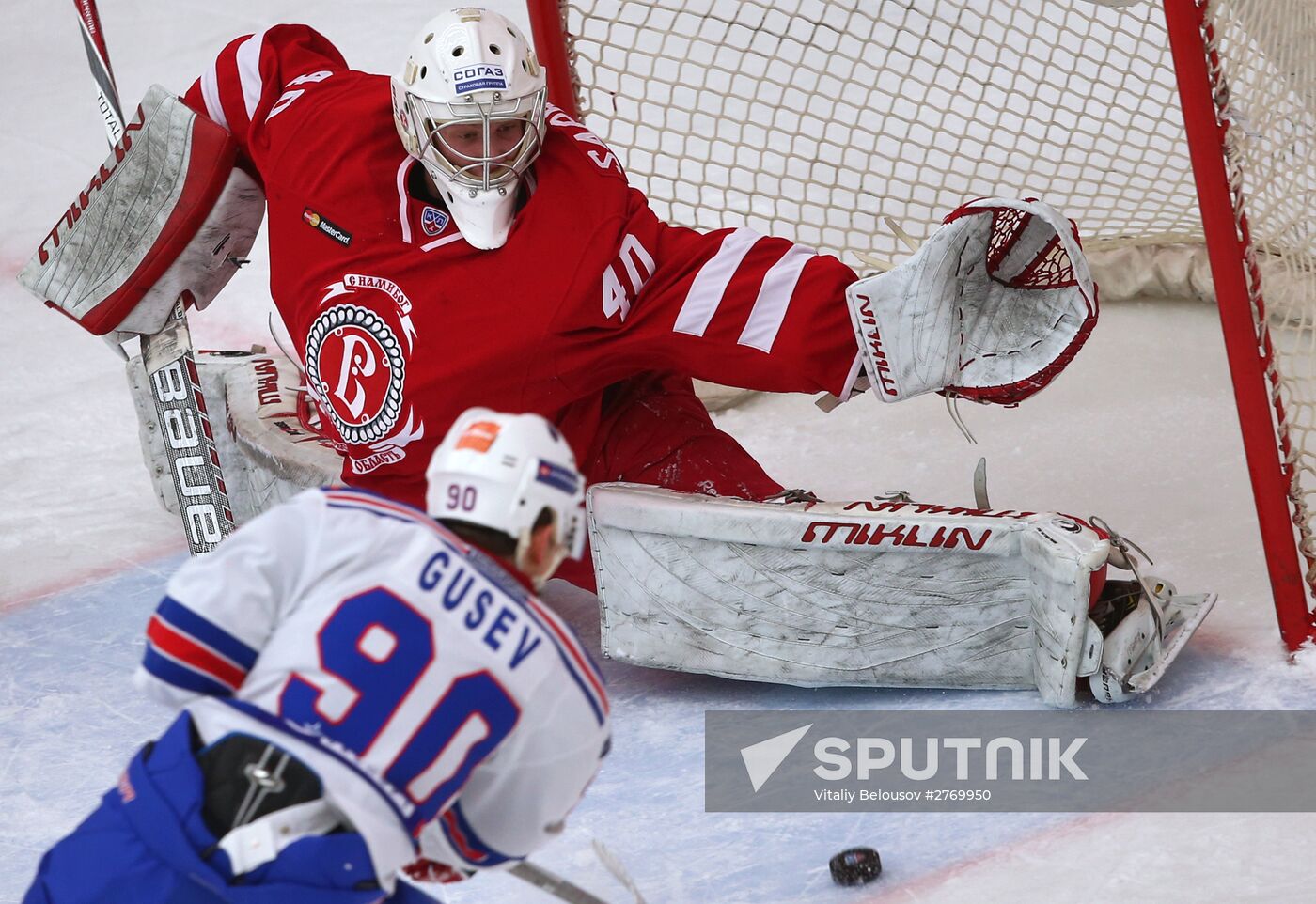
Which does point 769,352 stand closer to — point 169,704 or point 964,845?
point 964,845

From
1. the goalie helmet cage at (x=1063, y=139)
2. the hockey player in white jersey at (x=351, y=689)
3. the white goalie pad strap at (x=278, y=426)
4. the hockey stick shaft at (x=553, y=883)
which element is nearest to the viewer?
the hockey player in white jersey at (x=351, y=689)

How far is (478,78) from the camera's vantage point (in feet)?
8.45

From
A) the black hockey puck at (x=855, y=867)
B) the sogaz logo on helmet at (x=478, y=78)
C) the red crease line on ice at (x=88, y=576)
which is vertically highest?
the sogaz logo on helmet at (x=478, y=78)

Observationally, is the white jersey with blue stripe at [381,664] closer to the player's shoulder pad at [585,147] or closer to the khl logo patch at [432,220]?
the khl logo patch at [432,220]

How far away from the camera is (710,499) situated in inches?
106

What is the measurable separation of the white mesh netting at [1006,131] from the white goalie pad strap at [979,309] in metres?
0.31

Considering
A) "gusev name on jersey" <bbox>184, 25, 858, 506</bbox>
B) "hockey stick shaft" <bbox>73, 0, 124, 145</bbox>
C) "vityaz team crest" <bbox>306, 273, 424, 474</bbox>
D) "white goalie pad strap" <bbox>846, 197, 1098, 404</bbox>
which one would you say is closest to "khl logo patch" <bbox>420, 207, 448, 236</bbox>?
"gusev name on jersey" <bbox>184, 25, 858, 506</bbox>

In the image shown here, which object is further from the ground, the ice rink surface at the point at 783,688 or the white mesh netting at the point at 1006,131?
the white mesh netting at the point at 1006,131

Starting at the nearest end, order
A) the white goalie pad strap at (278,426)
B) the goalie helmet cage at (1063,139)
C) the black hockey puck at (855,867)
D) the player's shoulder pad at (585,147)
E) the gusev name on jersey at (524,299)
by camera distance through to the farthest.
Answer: the black hockey puck at (855,867), the goalie helmet cage at (1063,139), the gusev name on jersey at (524,299), the player's shoulder pad at (585,147), the white goalie pad strap at (278,426)

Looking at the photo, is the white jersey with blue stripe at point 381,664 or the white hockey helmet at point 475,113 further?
the white hockey helmet at point 475,113

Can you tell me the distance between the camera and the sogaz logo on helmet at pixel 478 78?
102 inches

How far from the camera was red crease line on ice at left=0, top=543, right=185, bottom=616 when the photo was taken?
3271 millimetres

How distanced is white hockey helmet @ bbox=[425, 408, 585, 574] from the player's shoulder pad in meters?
1.22

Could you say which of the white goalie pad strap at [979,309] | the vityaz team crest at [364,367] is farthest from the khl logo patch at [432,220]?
the white goalie pad strap at [979,309]
